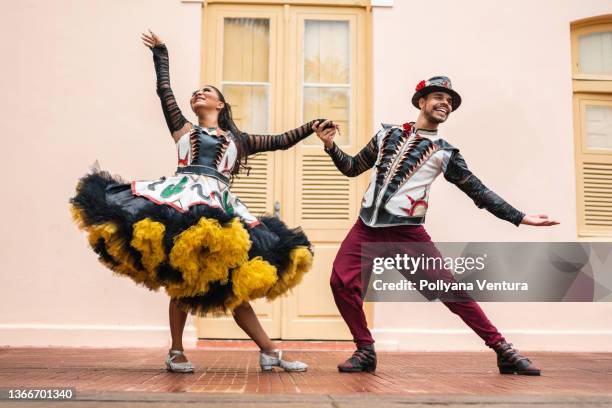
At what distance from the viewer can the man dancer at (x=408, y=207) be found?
437 cm

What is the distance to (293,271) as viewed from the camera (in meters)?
3.99

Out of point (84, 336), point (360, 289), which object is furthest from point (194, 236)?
point (84, 336)

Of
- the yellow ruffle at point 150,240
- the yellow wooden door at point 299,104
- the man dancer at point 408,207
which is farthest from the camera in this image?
the yellow wooden door at point 299,104

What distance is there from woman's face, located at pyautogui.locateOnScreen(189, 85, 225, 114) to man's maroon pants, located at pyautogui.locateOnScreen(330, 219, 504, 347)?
124 centimetres

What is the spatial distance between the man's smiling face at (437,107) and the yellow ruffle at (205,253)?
60.5 inches

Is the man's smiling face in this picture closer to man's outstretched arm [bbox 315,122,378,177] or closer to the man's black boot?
man's outstretched arm [bbox 315,122,378,177]

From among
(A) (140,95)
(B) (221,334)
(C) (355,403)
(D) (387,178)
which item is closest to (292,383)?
(C) (355,403)

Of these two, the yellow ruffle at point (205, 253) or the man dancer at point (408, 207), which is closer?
the yellow ruffle at point (205, 253)

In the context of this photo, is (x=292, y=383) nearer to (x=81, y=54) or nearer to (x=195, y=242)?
(x=195, y=242)

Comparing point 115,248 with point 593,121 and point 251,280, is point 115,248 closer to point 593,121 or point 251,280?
point 251,280

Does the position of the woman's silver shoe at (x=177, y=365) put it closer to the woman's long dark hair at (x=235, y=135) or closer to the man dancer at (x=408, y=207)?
the man dancer at (x=408, y=207)

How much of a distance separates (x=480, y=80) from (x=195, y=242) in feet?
13.7

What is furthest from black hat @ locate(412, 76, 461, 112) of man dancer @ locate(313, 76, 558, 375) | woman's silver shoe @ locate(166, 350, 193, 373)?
woman's silver shoe @ locate(166, 350, 193, 373)

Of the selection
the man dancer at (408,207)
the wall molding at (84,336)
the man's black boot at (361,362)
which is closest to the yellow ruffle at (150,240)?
the man dancer at (408,207)
